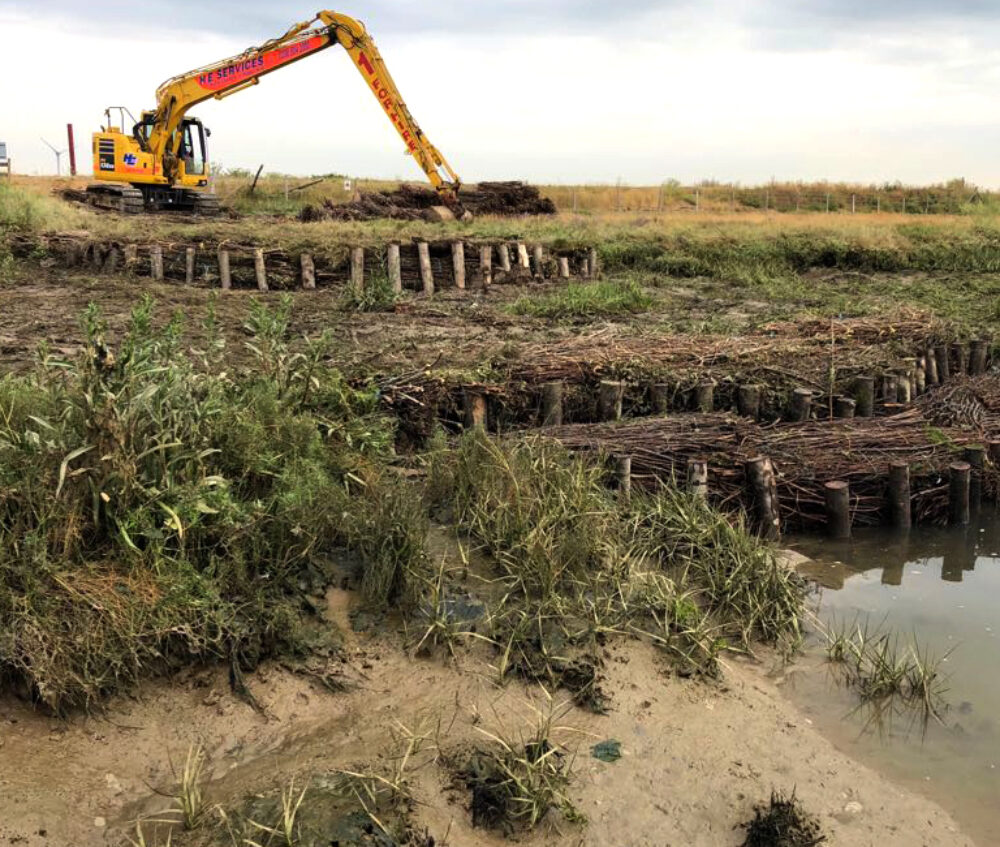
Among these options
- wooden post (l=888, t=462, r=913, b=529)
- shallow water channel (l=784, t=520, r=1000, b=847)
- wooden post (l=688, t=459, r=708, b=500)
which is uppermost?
wooden post (l=688, t=459, r=708, b=500)

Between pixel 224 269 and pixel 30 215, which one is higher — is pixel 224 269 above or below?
below

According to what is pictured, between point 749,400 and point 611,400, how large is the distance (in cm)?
143

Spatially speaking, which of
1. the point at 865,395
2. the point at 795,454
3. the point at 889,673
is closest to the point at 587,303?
the point at 865,395

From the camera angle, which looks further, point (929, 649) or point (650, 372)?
point (650, 372)

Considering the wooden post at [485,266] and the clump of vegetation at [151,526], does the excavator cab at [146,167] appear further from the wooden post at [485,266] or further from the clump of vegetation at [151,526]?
the clump of vegetation at [151,526]

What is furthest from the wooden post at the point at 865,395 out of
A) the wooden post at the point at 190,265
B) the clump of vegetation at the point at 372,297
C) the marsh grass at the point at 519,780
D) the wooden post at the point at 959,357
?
the wooden post at the point at 190,265

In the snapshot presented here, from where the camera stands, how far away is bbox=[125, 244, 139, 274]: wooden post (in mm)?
15242

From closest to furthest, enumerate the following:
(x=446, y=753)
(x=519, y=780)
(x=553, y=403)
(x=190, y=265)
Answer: (x=519, y=780) → (x=446, y=753) → (x=553, y=403) → (x=190, y=265)

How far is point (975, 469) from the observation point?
779cm

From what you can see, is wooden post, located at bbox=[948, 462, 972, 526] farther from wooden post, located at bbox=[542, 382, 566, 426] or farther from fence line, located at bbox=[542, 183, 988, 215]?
fence line, located at bbox=[542, 183, 988, 215]

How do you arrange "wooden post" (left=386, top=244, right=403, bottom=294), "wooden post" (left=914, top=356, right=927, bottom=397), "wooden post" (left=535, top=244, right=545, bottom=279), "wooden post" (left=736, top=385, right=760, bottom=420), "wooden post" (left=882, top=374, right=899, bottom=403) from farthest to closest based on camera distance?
"wooden post" (left=535, top=244, right=545, bottom=279) → "wooden post" (left=386, top=244, right=403, bottom=294) → "wooden post" (left=914, top=356, right=927, bottom=397) → "wooden post" (left=882, top=374, right=899, bottom=403) → "wooden post" (left=736, top=385, right=760, bottom=420)

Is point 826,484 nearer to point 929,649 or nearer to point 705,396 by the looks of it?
point 705,396

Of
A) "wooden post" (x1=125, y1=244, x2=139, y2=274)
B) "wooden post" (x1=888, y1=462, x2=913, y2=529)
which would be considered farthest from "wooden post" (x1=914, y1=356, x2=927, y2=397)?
"wooden post" (x1=125, y1=244, x2=139, y2=274)

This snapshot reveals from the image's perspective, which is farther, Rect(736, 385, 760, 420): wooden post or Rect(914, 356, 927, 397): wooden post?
Rect(914, 356, 927, 397): wooden post
